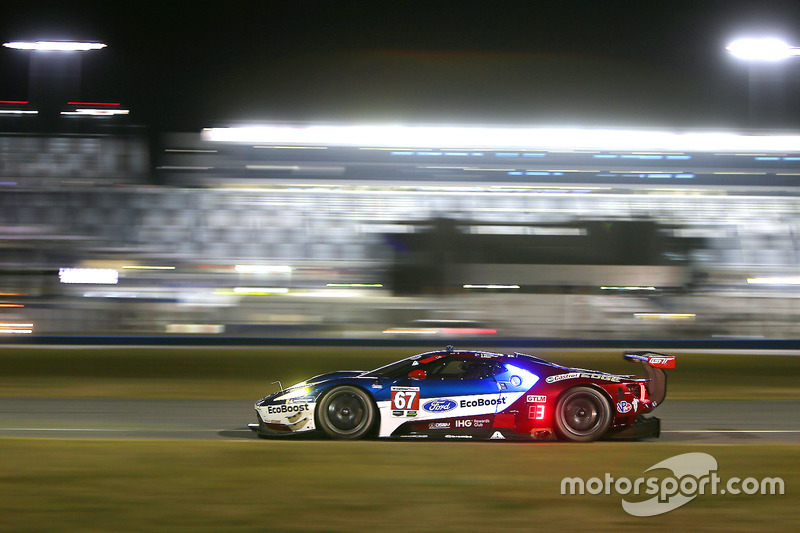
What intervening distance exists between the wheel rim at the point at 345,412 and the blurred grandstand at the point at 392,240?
14964 millimetres

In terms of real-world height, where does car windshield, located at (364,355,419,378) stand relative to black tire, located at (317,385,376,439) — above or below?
above

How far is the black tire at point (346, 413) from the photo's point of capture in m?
6.98

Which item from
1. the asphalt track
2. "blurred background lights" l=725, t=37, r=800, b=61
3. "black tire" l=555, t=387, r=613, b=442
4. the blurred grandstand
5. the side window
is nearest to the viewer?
"black tire" l=555, t=387, r=613, b=442

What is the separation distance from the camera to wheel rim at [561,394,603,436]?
699 cm

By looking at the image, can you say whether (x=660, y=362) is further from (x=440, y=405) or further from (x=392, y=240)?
(x=392, y=240)

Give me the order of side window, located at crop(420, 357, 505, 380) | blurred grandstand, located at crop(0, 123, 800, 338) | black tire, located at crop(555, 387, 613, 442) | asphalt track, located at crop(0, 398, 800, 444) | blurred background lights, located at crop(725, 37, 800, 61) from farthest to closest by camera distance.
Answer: blurred background lights, located at crop(725, 37, 800, 61) → blurred grandstand, located at crop(0, 123, 800, 338) → asphalt track, located at crop(0, 398, 800, 444) → side window, located at crop(420, 357, 505, 380) → black tire, located at crop(555, 387, 613, 442)

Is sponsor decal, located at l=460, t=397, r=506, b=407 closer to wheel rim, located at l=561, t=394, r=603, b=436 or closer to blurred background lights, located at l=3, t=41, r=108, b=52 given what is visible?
wheel rim, located at l=561, t=394, r=603, b=436

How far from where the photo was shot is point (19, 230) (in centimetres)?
3238

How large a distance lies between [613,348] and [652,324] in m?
6.77

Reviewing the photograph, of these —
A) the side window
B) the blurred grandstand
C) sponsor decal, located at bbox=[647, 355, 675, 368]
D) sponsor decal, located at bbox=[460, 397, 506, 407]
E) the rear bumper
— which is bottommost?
the rear bumper

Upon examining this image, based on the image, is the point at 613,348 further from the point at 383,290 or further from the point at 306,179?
the point at 306,179

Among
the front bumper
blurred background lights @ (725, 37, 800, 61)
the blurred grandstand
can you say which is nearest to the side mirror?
the front bumper

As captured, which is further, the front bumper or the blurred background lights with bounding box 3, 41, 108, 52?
the blurred background lights with bounding box 3, 41, 108, 52

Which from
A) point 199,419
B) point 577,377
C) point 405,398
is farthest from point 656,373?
point 199,419
